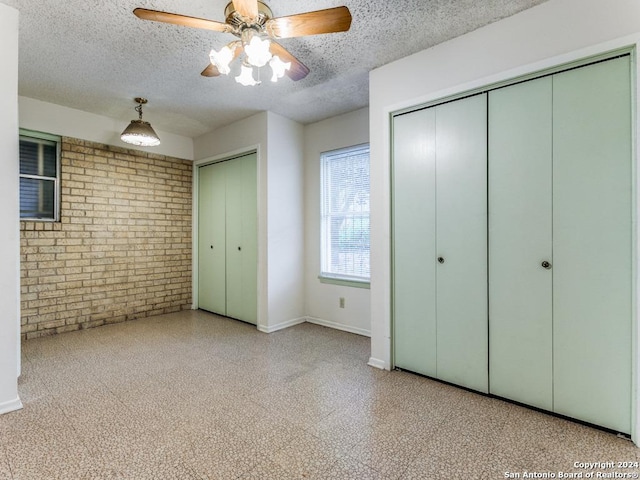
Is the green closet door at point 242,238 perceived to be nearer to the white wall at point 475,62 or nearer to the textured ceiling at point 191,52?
the textured ceiling at point 191,52

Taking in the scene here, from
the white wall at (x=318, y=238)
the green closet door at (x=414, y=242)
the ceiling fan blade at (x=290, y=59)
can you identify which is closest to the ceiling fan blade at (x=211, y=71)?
the ceiling fan blade at (x=290, y=59)

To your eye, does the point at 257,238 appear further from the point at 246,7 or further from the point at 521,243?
the point at 521,243

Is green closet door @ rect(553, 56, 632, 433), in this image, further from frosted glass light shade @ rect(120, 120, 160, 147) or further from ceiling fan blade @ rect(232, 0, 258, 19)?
frosted glass light shade @ rect(120, 120, 160, 147)

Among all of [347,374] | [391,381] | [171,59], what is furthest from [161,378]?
[171,59]

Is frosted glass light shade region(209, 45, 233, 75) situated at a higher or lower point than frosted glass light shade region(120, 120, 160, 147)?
lower

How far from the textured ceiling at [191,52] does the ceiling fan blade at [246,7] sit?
17.8 inches

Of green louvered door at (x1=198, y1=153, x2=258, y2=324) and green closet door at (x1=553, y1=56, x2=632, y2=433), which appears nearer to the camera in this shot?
green closet door at (x1=553, y1=56, x2=632, y2=433)

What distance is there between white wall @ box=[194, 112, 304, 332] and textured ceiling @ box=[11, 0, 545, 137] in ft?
0.96

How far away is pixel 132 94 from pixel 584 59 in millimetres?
3869

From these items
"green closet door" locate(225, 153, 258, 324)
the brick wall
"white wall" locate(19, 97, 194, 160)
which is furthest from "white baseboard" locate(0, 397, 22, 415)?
"white wall" locate(19, 97, 194, 160)

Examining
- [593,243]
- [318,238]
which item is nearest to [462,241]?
[593,243]

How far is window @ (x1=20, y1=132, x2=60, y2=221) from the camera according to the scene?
11.8 feet

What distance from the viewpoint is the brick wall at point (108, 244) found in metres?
3.68

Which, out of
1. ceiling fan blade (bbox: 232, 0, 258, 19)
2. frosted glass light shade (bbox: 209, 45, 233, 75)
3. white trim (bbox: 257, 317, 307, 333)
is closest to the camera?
ceiling fan blade (bbox: 232, 0, 258, 19)
